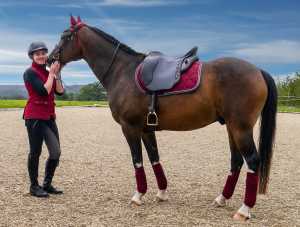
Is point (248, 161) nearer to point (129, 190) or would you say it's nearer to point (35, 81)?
point (129, 190)

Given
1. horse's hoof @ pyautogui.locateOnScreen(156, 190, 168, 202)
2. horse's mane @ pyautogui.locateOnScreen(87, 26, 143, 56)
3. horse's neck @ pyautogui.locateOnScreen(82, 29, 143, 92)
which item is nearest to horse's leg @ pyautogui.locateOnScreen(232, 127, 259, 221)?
horse's hoof @ pyautogui.locateOnScreen(156, 190, 168, 202)

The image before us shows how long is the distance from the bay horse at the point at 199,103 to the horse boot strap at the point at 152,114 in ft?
0.24

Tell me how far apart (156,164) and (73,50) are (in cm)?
187

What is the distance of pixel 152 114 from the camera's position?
5.16m

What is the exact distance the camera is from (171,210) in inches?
214

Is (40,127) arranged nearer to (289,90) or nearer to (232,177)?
(232,177)

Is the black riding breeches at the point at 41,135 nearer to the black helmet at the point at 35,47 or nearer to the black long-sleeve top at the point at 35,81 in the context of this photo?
the black long-sleeve top at the point at 35,81

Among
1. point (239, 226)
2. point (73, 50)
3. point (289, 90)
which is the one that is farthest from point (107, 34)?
point (289, 90)

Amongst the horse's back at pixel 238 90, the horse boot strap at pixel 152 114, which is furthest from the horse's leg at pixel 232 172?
the horse boot strap at pixel 152 114

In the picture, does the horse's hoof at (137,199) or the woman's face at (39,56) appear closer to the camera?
the horse's hoof at (137,199)

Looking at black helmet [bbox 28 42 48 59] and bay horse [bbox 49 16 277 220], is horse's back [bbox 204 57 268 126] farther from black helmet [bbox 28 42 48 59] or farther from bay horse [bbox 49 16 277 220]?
black helmet [bbox 28 42 48 59]

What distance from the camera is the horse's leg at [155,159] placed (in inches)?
227

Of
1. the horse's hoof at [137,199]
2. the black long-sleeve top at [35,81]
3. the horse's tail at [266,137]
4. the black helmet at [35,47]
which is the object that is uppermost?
the black helmet at [35,47]

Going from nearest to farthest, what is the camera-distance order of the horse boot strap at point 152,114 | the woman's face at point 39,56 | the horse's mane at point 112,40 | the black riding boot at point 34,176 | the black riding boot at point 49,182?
the horse boot strap at point 152,114 → the horse's mane at point 112,40 → the woman's face at point 39,56 → the black riding boot at point 34,176 → the black riding boot at point 49,182
